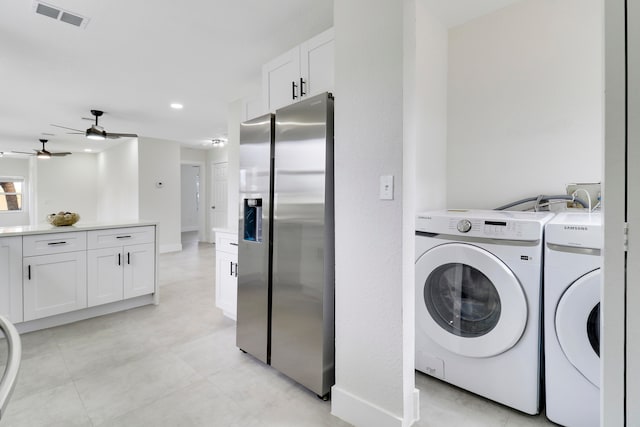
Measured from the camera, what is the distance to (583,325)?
57.2 inches

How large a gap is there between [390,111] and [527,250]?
1.01m

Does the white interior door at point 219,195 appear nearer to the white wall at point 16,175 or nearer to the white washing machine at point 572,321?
the white wall at point 16,175

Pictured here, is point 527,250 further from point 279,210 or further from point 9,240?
point 9,240

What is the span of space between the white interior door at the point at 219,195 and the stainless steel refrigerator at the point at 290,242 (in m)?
5.58

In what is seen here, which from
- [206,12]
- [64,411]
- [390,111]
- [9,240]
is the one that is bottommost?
[64,411]

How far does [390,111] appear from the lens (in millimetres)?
1470

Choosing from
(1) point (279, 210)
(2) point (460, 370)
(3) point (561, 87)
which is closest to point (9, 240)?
(1) point (279, 210)

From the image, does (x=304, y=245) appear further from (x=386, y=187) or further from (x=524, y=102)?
(x=524, y=102)

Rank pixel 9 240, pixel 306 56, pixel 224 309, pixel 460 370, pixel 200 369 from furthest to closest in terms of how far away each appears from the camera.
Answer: pixel 224 309, pixel 9 240, pixel 306 56, pixel 200 369, pixel 460 370

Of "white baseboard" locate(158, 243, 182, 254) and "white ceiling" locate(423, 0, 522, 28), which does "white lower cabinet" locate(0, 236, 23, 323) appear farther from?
"white baseboard" locate(158, 243, 182, 254)

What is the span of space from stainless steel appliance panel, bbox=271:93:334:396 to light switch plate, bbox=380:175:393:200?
34 cm

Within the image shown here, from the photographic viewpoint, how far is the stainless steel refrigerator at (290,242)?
1.76 meters

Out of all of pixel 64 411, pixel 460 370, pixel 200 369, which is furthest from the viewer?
pixel 200 369

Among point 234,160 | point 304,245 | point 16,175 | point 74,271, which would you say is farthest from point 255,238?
point 16,175
